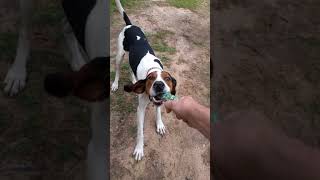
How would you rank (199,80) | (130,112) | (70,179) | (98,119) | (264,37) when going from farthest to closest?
(264,37) < (199,80) < (130,112) < (70,179) < (98,119)

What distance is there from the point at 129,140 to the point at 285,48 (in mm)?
1297

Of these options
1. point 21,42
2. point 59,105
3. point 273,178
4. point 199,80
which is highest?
point 273,178

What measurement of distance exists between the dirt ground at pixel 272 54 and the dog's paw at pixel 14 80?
1089 millimetres

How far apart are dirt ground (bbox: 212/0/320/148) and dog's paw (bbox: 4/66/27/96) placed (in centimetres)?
109

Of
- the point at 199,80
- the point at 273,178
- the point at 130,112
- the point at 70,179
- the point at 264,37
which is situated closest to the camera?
the point at 273,178

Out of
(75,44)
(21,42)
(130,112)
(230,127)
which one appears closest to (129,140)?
(130,112)

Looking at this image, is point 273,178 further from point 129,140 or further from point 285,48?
point 285,48

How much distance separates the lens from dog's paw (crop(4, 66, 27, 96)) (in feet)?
7.30

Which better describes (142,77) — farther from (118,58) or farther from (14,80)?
(14,80)

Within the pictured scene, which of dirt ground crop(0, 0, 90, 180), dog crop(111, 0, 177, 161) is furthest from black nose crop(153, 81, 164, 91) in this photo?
dirt ground crop(0, 0, 90, 180)

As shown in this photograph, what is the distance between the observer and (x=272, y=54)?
2834 millimetres

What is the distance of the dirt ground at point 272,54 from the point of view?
2438 mm

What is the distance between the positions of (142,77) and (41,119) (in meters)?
0.59

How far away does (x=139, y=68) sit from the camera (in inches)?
90.4
